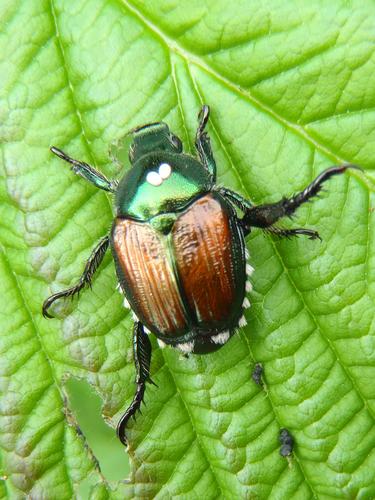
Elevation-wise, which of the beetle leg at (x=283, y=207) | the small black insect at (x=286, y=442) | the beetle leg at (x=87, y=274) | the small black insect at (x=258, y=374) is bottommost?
the small black insect at (x=286, y=442)

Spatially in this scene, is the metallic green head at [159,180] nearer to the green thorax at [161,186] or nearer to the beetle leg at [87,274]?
the green thorax at [161,186]

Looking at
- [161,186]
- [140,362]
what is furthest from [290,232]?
[140,362]

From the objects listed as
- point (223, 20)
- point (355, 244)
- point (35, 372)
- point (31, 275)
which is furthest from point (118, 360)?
point (223, 20)

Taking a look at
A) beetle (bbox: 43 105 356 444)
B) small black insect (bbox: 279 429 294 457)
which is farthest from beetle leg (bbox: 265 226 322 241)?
small black insect (bbox: 279 429 294 457)

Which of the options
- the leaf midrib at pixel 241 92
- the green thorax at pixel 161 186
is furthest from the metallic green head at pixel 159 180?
the leaf midrib at pixel 241 92

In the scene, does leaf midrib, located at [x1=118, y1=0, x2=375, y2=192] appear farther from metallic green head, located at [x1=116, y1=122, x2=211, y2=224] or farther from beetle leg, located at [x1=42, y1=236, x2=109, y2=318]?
beetle leg, located at [x1=42, y1=236, x2=109, y2=318]

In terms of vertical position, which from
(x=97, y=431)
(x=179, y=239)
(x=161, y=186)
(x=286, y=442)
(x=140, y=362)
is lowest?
(x=286, y=442)

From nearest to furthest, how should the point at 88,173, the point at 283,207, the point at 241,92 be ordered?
1. the point at 283,207
2. the point at 241,92
3. the point at 88,173

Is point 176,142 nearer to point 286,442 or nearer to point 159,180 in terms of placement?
point 159,180
